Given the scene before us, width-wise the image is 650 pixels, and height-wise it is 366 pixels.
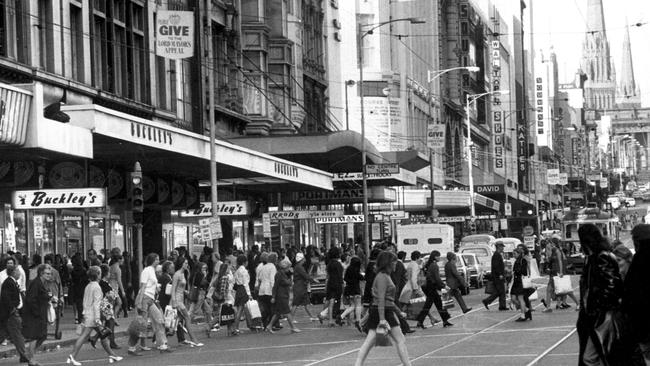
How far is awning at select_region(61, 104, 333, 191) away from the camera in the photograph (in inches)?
1316

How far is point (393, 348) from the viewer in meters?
25.5

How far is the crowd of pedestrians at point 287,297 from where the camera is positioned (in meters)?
12.7

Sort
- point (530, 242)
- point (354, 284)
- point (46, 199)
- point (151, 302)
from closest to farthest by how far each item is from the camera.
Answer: point (151, 302) < point (354, 284) < point (46, 199) < point (530, 242)

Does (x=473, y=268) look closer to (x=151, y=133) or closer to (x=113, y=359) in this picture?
(x=151, y=133)

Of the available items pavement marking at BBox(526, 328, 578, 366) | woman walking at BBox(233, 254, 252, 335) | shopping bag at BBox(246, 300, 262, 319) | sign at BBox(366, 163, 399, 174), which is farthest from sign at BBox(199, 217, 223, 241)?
pavement marking at BBox(526, 328, 578, 366)

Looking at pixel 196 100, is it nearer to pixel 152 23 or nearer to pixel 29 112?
pixel 152 23

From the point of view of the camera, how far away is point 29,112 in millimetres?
29812

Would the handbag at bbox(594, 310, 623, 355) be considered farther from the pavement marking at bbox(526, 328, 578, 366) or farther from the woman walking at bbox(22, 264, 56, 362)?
the woman walking at bbox(22, 264, 56, 362)

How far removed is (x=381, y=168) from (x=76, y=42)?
1823cm

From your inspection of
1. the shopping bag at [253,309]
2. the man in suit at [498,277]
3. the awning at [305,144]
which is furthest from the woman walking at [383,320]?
the awning at [305,144]

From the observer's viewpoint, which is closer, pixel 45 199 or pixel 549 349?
pixel 549 349

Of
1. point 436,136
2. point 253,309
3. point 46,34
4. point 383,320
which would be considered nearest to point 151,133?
point 46,34

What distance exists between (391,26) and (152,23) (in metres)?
44.7

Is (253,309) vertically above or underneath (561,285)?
underneath
